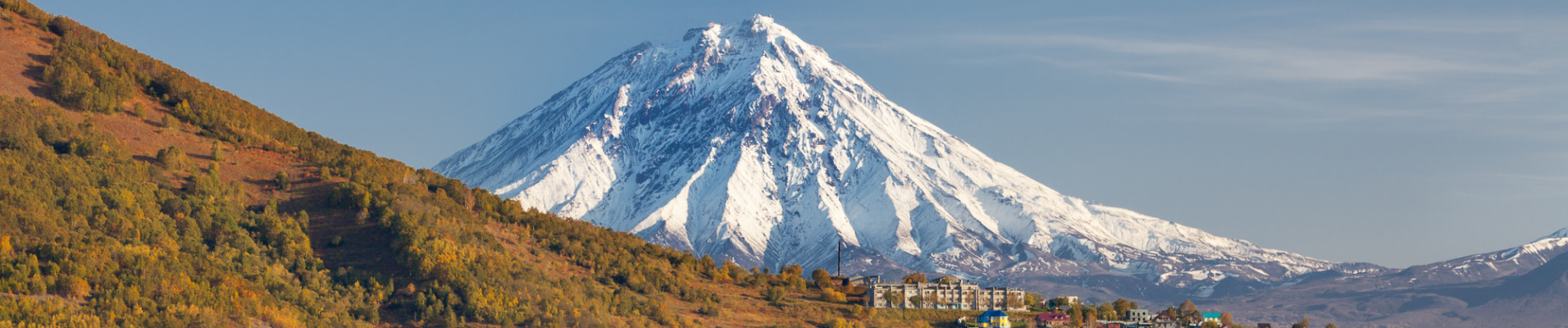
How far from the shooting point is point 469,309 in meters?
90.2

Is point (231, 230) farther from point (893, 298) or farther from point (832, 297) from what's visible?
point (893, 298)

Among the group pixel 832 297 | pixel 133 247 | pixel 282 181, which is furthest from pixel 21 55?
pixel 832 297

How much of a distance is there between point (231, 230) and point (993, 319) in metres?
65.5

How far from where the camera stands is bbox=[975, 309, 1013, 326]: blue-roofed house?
132000 millimetres

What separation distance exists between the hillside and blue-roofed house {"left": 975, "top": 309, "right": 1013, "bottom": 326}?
2366cm

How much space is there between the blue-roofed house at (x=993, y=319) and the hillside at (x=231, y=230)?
77.6 ft

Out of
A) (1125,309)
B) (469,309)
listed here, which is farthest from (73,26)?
(1125,309)

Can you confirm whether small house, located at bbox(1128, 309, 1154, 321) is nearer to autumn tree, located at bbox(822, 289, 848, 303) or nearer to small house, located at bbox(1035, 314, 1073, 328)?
small house, located at bbox(1035, 314, 1073, 328)

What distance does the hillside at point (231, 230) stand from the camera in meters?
77.9

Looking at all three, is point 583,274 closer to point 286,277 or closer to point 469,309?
point 469,309

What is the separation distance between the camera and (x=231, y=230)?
287 ft

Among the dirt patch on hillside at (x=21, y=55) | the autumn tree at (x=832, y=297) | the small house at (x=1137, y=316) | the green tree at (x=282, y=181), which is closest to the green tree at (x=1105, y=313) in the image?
the small house at (x=1137, y=316)

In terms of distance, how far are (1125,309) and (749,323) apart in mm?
66226

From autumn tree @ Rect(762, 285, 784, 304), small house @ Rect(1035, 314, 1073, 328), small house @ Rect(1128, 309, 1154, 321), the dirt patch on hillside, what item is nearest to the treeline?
the dirt patch on hillside
